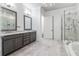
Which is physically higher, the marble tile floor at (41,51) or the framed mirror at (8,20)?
the framed mirror at (8,20)

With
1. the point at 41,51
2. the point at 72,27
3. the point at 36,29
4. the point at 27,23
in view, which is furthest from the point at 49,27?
the point at 41,51

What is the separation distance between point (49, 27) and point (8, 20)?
169 inches

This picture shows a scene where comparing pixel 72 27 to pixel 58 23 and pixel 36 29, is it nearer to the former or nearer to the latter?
pixel 58 23

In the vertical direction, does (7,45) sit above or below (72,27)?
below

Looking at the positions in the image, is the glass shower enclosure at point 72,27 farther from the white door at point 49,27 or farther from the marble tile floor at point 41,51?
the white door at point 49,27

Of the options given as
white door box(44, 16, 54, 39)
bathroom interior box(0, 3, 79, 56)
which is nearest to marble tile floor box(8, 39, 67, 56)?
bathroom interior box(0, 3, 79, 56)

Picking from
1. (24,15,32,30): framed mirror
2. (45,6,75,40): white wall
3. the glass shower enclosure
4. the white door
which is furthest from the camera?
the white door

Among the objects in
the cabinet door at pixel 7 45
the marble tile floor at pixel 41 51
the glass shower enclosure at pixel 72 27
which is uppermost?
the glass shower enclosure at pixel 72 27

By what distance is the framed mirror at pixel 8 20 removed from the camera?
12.1 ft

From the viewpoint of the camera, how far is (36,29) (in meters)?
6.71

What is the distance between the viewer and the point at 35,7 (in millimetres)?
6656

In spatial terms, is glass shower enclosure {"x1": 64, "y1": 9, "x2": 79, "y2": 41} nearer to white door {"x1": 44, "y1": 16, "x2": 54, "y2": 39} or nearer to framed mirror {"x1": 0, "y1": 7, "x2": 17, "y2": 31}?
white door {"x1": 44, "y1": 16, "x2": 54, "y2": 39}

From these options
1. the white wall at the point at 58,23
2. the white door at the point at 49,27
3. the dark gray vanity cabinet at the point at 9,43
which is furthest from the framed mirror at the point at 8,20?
the white wall at the point at 58,23

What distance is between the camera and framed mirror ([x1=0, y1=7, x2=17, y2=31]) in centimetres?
369
